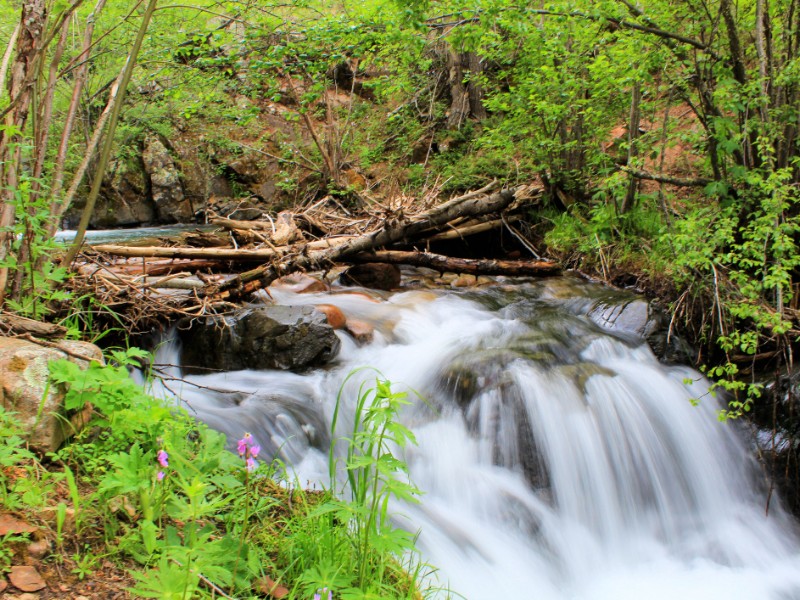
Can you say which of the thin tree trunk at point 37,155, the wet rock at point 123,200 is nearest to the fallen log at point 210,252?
the thin tree trunk at point 37,155

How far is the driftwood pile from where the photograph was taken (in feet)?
15.5

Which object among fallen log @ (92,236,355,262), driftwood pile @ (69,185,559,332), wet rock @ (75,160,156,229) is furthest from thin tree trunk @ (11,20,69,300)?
wet rock @ (75,160,156,229)

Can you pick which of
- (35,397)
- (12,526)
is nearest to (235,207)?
(35,397)

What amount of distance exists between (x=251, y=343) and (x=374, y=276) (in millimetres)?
2861

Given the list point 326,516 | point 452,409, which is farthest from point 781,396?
point 326,516

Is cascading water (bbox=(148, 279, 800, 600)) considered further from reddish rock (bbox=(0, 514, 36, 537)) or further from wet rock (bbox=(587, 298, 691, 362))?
reddish rock (bbox=(0, 514, 36, 537))

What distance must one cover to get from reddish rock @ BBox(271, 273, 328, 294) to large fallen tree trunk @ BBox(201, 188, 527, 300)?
50cm

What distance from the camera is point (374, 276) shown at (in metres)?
7.58

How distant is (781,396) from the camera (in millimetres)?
4203

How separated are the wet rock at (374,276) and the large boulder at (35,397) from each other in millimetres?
5108

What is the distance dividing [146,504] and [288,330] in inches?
120

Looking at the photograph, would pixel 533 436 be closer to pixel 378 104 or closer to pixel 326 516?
pixel 326 516

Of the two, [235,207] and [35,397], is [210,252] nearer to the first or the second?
[35,397]

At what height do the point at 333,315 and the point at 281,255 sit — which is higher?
the point at 281,255
